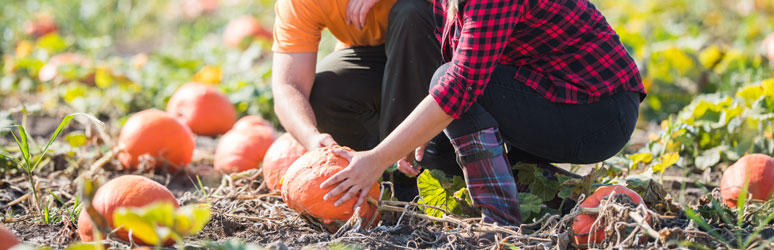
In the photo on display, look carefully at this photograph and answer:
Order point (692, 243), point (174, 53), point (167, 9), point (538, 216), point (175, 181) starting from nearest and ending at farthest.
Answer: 1. point (692, 243)
2. point (538, 216)
3. point (175, 181)
4. point (174, 53)
5. point (167, 9)

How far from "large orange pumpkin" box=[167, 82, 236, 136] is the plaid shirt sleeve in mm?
2172

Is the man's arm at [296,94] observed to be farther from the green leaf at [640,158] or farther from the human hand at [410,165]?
the green leaf at [640,158]

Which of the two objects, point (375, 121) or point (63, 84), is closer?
point (375, 121)

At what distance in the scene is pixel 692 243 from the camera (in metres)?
1.83

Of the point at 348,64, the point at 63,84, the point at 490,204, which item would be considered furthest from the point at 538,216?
the point at 63,84

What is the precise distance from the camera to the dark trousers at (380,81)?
2.48m

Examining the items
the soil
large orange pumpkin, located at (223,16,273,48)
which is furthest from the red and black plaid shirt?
large orange pumpkin, located at (223,16,273,48)

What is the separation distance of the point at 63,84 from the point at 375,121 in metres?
2.96

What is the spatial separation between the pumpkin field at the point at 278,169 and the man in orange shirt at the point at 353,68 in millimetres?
204

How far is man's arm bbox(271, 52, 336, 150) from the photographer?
8.09ft

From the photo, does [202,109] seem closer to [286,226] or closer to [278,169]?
[278,169]

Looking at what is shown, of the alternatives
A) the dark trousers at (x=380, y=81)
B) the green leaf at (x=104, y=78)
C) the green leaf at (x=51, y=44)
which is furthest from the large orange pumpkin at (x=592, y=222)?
the green leaf at (x=51, y=44)

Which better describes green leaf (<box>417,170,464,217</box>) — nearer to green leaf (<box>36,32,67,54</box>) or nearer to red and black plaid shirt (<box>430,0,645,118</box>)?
red and black plaid shirt (<box>430,0,645,118</box>)

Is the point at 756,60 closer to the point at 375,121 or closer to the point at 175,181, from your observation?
the point at 375,121
